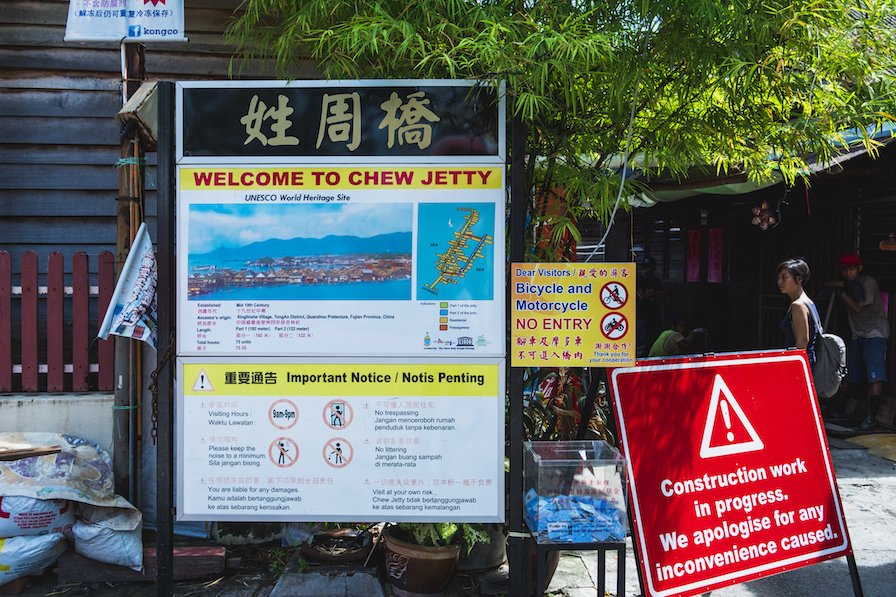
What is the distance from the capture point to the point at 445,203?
3391 millimetres

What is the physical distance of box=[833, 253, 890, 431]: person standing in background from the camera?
7.52m

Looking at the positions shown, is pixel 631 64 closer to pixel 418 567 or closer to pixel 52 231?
pixel 418 567

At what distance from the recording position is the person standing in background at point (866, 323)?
24.7 feet

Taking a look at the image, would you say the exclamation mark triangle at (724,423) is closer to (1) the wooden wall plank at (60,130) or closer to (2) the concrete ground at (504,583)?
(2) the concrete ground at (504,583)

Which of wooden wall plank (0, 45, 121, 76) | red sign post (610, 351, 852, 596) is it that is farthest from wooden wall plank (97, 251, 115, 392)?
red sign post (610, 351, 852, 596)

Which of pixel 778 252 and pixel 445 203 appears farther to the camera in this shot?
pixel 778 252

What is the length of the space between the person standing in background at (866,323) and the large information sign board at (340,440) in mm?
6015

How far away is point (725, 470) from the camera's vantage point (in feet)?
11.6

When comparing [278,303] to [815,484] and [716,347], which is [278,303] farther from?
[716,347]

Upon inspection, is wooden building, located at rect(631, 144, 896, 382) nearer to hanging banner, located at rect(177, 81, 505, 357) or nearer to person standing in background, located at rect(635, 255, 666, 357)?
person standing in background, located at rect(635, 255, 666, 357)

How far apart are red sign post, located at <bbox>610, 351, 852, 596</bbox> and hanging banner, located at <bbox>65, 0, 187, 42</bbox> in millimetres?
3522

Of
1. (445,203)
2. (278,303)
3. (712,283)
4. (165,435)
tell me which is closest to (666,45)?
(445,203)

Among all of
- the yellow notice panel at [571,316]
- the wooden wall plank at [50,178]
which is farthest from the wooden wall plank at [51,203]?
the yellow notice panel at [571,316]

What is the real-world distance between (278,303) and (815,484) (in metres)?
3.09
